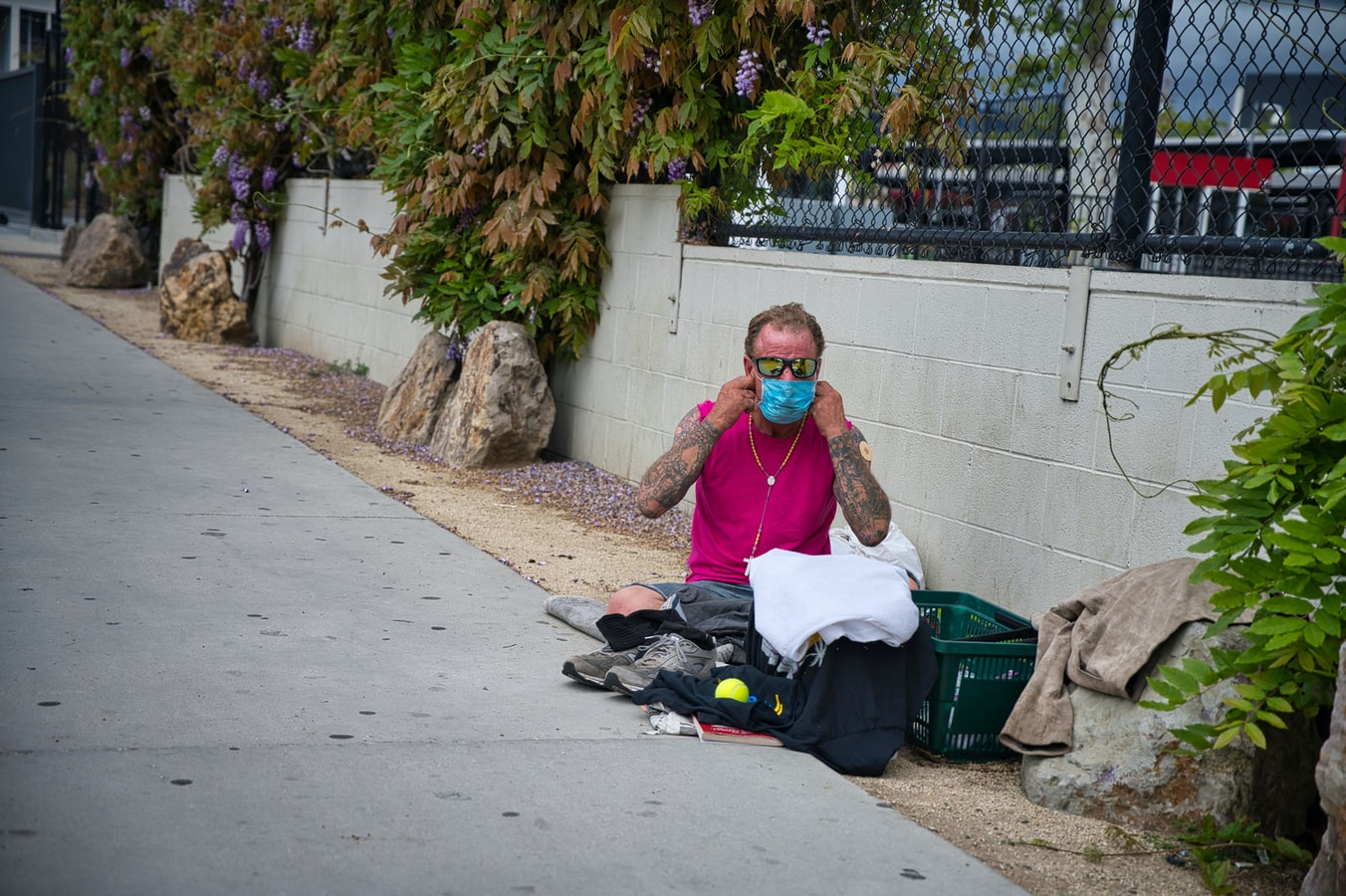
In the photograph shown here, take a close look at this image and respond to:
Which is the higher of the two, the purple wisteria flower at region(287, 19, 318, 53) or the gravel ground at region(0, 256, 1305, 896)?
the purple wisteria flower at region(287, 19, 318, 53)

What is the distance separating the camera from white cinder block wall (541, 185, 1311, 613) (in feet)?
14.1

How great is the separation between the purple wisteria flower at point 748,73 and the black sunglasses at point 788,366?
2.66m

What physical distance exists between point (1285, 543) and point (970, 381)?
2432 millimetres

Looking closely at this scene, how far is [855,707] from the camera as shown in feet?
12.1

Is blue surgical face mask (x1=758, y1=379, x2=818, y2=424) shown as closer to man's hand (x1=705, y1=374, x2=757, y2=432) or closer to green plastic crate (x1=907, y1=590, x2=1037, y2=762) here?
man's hand (x1=705, y1=374, x2=757, y2=432)

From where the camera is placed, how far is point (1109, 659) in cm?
342

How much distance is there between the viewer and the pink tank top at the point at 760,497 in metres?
→ 4.40

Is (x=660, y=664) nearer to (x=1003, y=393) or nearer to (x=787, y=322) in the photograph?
(x=787, y=322)

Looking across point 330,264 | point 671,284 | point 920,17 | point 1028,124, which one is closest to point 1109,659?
point 1028,124

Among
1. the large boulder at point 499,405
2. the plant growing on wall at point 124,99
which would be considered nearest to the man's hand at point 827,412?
the large boulder at point 499,405

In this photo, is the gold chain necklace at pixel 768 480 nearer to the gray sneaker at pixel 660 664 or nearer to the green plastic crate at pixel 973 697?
the gray sneaker at pixel 660 664

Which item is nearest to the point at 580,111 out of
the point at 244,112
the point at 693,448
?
the point at 693,448

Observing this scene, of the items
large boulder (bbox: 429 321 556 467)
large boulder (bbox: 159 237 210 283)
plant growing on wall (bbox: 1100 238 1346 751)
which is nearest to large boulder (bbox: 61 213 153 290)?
large boulder (bbox: 159 237 210 283)

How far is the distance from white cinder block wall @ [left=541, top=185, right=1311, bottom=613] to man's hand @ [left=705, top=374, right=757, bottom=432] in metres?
1.15
